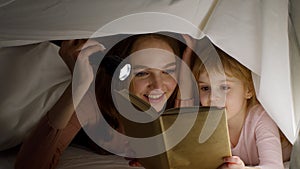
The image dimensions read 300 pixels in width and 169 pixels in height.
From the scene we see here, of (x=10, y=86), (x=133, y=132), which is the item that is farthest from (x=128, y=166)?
(x=10, y=86)

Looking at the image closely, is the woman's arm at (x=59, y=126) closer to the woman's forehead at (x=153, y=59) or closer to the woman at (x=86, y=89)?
the woman at (x=86, y=89)

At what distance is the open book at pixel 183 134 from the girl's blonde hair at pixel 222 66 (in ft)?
0.80

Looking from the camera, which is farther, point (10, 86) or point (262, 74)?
point (10, 86)

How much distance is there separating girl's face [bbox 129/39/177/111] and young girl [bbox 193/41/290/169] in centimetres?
7

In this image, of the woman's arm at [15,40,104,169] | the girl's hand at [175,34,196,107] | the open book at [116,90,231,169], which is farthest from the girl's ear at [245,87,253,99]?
the woman's arm at [15,40,104,169]

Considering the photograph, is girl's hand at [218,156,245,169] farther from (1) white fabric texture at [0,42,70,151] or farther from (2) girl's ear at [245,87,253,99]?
(1) white fabric texture at [0,42,70,151]

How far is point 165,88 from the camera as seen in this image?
1.28 metres

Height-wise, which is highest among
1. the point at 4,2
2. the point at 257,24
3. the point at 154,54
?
the point at 4,2

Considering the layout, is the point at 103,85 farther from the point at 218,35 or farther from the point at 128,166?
the point at 218,35

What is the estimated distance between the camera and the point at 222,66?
122cm

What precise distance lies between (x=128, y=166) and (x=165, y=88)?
23 cm

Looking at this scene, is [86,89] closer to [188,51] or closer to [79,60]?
[79,60]

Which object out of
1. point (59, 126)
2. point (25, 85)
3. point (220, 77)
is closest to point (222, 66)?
point (220, 77)

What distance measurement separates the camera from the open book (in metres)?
0.95
